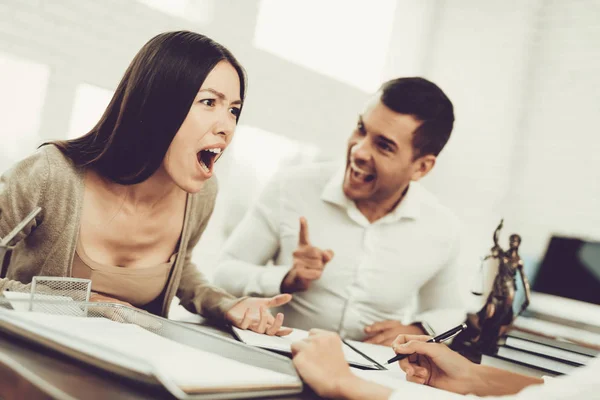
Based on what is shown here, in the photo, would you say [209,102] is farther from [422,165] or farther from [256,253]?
[422,165]

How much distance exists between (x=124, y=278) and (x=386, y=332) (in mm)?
685

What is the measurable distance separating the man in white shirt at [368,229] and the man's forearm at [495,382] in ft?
2.58

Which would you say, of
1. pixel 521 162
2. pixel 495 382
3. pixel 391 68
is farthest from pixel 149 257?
pixel 521 162

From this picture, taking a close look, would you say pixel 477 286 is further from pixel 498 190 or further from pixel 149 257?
pixel 498 190

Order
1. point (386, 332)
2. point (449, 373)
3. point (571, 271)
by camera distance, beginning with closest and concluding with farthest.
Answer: point (449, 373)
point (386, 332)
point (571, 271)

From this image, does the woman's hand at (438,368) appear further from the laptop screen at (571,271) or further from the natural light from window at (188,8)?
the laptop screen at (571,271)

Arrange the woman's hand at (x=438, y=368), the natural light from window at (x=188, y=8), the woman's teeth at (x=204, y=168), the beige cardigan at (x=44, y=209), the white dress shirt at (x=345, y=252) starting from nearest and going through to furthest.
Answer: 1. the woman's hand at (x=438, y=368)
2. the beige cardigan at (x=44, y=209)
3. the woman's teeth at (x=204, y=168)
4. the white dress shirt at (x=345, y=252)
5. the natural light from window at (x=188, y=8)

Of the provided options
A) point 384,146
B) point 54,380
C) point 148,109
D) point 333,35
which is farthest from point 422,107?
point 54,380

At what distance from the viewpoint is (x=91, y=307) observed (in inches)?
30.8

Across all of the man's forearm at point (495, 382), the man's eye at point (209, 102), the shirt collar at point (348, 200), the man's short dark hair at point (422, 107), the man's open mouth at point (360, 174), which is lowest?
the man's forearm at point (495, 382)

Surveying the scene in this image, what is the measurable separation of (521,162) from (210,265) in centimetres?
181

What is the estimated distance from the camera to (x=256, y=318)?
1.16 m

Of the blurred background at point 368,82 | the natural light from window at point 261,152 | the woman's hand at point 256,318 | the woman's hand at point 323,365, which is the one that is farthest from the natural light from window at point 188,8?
the woman's hand at point 323,365

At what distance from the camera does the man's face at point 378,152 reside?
1770 mm
